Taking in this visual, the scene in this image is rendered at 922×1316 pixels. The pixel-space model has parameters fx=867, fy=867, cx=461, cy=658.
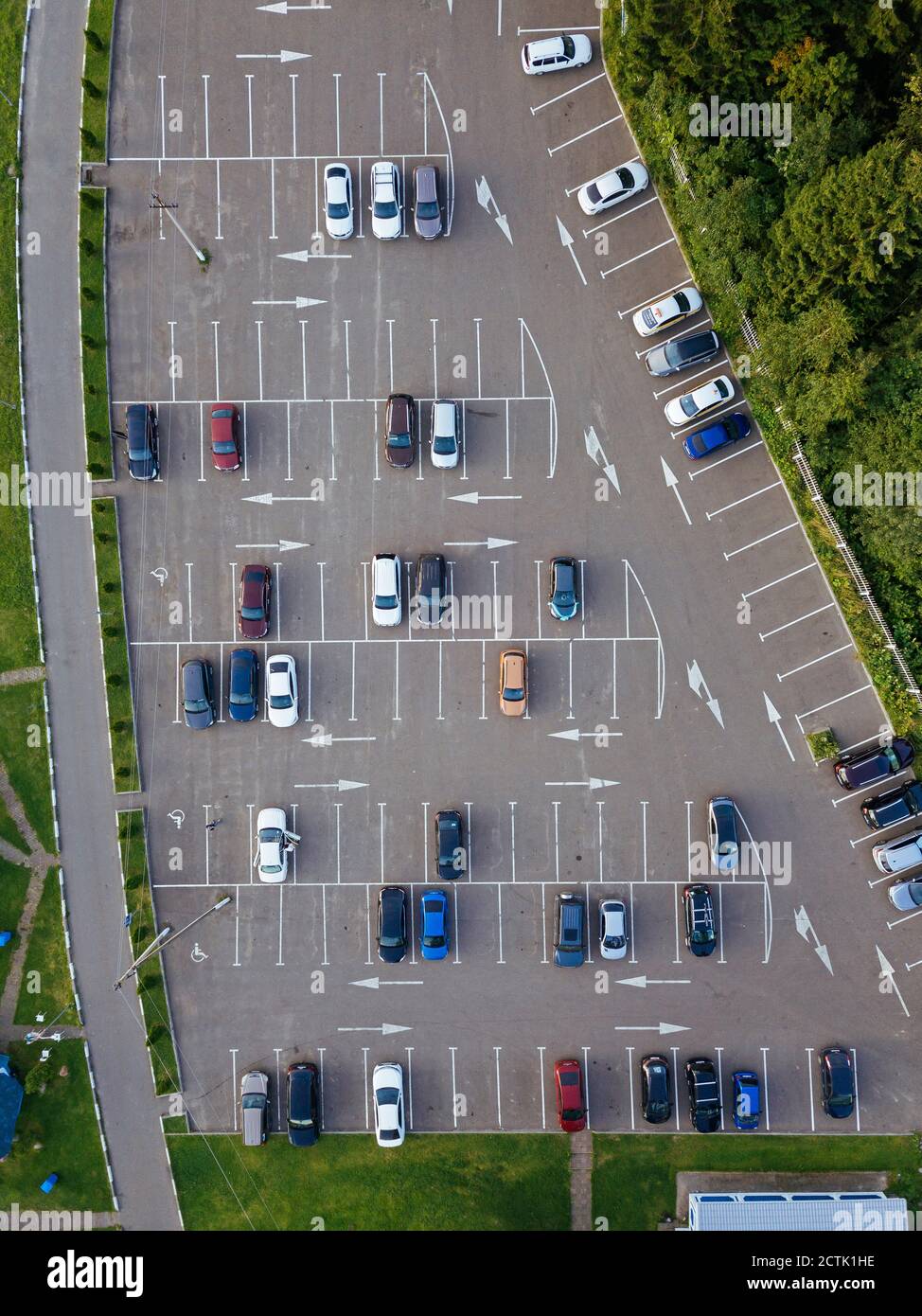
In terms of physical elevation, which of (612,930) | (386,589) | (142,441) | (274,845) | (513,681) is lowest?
(612,930)

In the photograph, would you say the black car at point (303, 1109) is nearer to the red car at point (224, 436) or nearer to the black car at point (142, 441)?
the red car at point (224, 436)

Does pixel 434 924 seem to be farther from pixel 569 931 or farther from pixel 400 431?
pixel 400 431

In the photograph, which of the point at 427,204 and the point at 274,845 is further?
the point at 274,845

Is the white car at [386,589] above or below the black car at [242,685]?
above

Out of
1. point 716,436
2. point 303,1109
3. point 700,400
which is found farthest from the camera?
point 716,436

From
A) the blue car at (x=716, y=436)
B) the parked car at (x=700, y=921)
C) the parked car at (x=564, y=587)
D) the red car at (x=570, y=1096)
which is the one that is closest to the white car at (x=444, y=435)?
the parked car at (x=564, y=587)

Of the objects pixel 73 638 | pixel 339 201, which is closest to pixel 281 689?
pixel 73 638

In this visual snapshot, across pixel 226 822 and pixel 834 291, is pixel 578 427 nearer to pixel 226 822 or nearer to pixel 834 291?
pixel 834 291
